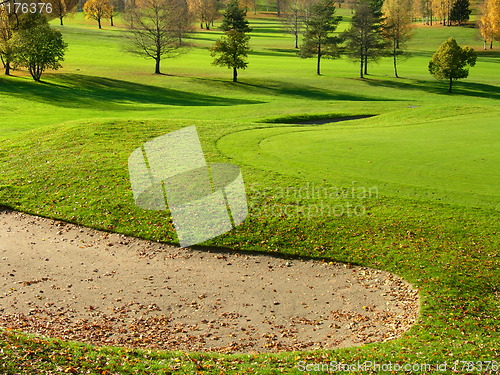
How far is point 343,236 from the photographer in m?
14.9

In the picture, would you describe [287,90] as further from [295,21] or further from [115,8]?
[115,8]

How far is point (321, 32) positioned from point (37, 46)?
113 feet

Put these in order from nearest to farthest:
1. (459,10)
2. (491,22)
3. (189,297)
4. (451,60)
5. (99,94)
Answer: (189,297) → (99,94) → (451,60) → (491,22) → (459,10)

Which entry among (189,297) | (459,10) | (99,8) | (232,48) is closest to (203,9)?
(99,8)

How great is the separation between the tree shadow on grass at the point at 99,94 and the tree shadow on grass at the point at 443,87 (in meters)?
22.0

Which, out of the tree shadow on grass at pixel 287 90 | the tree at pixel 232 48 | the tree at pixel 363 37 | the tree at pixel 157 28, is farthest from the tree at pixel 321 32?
the tree at pixel 157 28

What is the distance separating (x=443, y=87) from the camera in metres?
64.8

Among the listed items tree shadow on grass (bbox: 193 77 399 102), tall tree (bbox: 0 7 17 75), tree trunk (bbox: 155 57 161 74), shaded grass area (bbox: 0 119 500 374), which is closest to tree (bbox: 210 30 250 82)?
tree shadow on grass (bbox: 193 77 399 102)

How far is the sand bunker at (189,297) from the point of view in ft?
35.0

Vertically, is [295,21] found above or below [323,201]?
above

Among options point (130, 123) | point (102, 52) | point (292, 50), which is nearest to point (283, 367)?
point (130, 123)

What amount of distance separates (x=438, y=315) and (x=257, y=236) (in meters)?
5.58

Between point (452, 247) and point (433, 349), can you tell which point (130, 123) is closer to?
point (452, 247)

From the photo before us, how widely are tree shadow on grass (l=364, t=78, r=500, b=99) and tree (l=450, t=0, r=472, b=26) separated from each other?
56910 mm
